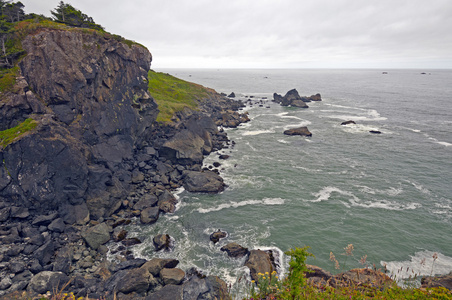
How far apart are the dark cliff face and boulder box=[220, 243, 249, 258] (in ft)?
64.1

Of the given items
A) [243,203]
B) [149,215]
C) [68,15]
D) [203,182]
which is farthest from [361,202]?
[68,15]

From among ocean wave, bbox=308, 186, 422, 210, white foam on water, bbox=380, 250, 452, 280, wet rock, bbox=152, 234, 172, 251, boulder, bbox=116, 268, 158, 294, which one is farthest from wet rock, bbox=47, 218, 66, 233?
white foam on water, bbox=380, 250, 452, 280

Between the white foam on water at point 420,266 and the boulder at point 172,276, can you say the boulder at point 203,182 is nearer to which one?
the boulder at point 172,276

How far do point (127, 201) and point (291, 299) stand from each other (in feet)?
113

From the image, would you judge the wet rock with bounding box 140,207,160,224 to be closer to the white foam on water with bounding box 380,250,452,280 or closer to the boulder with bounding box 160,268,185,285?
the boulder with bounding box 160,268,185,285

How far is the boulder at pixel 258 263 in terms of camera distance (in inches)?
1033

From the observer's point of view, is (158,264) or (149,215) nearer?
(158,264)

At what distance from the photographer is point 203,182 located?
1791 inches

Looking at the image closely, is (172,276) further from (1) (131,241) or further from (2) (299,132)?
(2) (299,132)

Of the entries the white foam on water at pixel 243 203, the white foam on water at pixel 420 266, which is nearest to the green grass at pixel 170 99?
the white foam on water at pixel 243 203

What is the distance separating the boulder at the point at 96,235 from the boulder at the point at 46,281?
18.0 feet

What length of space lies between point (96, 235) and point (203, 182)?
1980cm

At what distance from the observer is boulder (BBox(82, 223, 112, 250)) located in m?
29.9

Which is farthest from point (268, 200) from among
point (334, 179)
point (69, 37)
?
point (69, 37)
